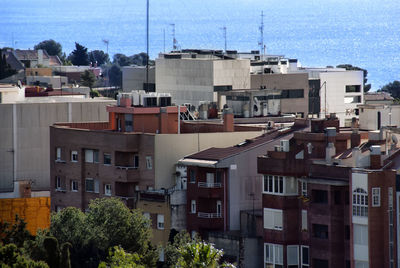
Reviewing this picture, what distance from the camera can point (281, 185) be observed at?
4478 cm

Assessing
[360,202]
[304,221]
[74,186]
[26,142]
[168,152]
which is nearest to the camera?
[360,202]

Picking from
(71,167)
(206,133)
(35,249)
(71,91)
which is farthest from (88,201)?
(71,91)

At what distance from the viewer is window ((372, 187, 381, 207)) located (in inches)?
1631

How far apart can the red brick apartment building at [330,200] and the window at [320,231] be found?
1 centimetres

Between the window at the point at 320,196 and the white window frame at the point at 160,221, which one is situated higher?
the window at the point at 320,196

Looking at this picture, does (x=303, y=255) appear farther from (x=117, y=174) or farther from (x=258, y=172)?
(x=117, y=174)

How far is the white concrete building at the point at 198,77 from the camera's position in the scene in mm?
77438

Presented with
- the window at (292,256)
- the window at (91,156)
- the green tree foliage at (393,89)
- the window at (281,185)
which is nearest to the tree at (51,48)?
the green tree foliage at (393,89)

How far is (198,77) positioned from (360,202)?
36.7 metres

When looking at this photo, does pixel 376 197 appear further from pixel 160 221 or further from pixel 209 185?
pixel 160 221

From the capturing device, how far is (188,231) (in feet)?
159

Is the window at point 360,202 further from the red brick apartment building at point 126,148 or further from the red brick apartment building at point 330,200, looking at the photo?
the red brick apartment building at point 126,148

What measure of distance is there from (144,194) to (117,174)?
2.32 m

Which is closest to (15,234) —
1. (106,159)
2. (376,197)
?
(106,159)
